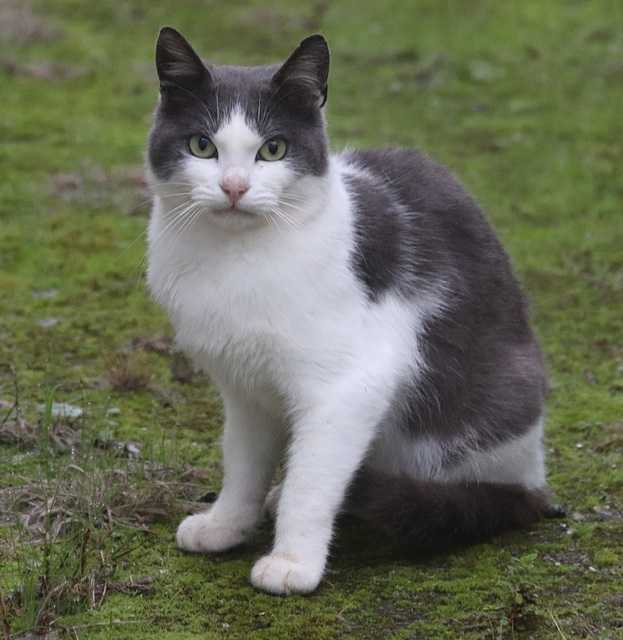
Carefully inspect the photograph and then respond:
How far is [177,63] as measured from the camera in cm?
283

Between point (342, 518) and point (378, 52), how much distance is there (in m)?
6.78

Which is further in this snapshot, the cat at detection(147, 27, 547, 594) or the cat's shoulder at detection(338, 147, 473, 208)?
the cat's shoulder at detection(338, 147, 473, 208)

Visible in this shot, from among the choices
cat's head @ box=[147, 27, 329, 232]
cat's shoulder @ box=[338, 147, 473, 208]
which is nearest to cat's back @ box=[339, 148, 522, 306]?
cat's shoulder @ box=[338, 147, 473, 208]

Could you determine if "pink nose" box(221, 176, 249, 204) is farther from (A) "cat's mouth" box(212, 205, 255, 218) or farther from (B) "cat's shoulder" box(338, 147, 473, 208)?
(B) "cat's shoulder" box(338, 147, 473, 208)

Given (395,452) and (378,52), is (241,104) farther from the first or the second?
(378,52)

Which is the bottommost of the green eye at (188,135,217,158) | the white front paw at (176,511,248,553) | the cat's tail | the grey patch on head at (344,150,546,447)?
the white front paw at (176,511,248,553)

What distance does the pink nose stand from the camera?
106 inches

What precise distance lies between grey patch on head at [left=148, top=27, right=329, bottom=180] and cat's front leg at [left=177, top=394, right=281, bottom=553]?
2.67ft

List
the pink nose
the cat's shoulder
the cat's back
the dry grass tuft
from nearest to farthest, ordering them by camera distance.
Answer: the pink nose
the cat's back
the cat's shoulder
the dry grass tuft

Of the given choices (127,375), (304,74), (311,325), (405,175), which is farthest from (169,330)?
(304,74)

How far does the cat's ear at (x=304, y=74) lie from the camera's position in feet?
9.30

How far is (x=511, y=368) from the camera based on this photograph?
130 inches

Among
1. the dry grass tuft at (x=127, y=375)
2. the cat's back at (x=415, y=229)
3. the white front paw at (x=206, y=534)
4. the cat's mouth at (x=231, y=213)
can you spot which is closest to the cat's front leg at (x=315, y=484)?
the white front paw at (x=206, y=534)

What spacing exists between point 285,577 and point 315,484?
0.27 meters
